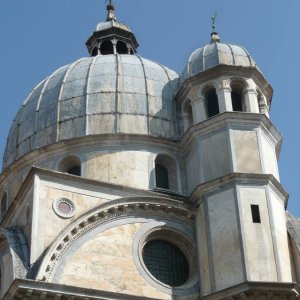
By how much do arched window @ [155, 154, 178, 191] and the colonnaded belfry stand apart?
5cm

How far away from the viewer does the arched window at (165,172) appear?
2909 cm

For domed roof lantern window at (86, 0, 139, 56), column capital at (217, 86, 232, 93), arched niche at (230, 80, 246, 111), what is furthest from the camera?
domed roof lantern window at (86, 0, 139, 56)

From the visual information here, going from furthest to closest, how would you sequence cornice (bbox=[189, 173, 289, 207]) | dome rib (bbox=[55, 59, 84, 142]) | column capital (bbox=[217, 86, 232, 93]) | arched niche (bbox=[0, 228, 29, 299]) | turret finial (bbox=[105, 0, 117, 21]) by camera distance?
turret finial (bbox=[105, 0, 117, 21])
dome rib (bbox=[55, 59, 84, 142])
column capital (bbox=[217, 86, 232, 93])
cornice (bbox=[189, 173, 289, 207])
arched niche (bbox=[0, 228, 29, 299])

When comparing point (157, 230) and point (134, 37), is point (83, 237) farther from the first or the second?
point (134, 37)

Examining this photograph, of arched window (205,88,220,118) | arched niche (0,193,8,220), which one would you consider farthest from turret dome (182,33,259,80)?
arched niche (0,193,8,220)

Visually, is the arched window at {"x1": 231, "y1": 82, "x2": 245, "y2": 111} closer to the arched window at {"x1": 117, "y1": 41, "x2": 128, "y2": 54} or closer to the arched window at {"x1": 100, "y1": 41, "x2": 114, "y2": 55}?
the arched window at {"x1": 117, "y1": 41, "x2": 128, "y2": 54}

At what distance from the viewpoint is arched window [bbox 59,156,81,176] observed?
29.6 m

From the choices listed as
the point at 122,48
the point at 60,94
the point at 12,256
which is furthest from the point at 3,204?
the point at 122,48

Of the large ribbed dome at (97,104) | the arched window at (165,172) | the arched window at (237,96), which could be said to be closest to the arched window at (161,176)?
the arched window at (165,172)

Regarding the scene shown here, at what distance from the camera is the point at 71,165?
98.0 feet

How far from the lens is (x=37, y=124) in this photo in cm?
3216

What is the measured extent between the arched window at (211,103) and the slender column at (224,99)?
1.42 ft

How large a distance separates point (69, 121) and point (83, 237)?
726 centimetres

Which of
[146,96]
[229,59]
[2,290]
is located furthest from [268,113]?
[2,290]
